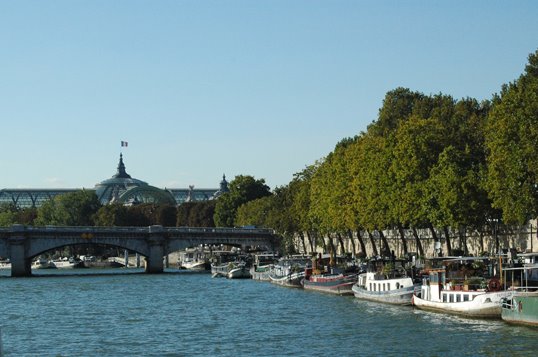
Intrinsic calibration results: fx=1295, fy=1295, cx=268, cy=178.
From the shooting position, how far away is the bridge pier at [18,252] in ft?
522

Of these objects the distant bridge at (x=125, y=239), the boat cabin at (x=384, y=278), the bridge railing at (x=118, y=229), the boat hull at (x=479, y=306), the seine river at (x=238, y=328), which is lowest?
the seine river at (x=238, y=328)

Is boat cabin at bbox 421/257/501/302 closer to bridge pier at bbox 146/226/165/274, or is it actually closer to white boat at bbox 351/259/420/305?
white boat at bbox 351/259/420/305

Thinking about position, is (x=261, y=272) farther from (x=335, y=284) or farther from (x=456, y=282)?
(x=456, y=282)

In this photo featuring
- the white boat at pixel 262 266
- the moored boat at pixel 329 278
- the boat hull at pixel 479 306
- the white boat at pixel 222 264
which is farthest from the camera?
the white boat at pixel 222 264

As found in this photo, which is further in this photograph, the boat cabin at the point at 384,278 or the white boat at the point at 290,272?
the white boat at the point at 290,272

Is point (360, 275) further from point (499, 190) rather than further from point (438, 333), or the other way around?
point (438, 333)

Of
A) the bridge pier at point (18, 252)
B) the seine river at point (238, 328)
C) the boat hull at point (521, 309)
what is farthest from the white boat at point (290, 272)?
the boat hull at point (521, 309)

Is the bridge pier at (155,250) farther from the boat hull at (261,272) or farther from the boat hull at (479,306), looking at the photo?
the boat hull at (479,306)

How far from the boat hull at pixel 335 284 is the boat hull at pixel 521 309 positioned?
1352 inches

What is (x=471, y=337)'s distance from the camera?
207ft

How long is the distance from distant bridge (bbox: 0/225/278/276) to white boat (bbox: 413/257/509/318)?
86166mm

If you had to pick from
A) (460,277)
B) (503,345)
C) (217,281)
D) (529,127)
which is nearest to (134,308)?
(460,277)

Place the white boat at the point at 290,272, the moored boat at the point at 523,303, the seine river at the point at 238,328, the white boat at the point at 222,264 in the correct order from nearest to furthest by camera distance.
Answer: the seine river at the point at 238,328
the moored boat at the point at 523,303
the white boat at the point at 290,272
the white boat at the point at 222,264

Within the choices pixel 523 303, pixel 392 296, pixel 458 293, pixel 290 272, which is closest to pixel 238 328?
pixel 458 293
